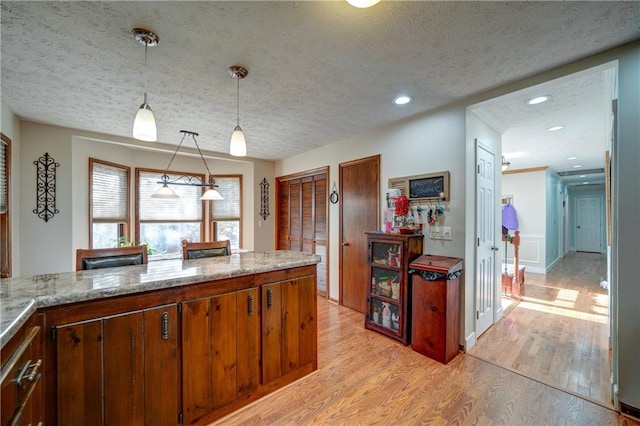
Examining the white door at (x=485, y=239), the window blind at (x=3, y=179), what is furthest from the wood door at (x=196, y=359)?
the window blind at (x=3, y=179)

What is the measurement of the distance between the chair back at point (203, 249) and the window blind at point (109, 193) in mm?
2442

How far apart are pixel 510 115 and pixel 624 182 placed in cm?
146

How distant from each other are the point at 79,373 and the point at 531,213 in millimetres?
7804

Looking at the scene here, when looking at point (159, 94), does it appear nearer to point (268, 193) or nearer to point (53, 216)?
point (53, 216)

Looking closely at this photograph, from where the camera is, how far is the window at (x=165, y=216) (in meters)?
4.58

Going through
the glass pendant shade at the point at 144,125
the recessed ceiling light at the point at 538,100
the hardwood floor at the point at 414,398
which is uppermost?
the recessed ceiling light at the point at 538,100

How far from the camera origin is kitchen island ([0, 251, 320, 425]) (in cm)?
122

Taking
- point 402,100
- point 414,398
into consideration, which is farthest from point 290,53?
point 414,398

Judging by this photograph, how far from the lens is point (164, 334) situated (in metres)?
1.49

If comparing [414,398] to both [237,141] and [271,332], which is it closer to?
[271,332]

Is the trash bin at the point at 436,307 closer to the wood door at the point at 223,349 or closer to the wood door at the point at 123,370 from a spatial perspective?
the wood door at the point at 223,349

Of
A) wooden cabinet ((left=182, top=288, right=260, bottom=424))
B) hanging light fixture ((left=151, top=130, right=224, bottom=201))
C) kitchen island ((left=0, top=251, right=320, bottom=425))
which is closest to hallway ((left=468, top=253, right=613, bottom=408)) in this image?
kitchen island ((left=0, top=251, right=320, bottom=425))

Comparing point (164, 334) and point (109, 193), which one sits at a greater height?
point (109, 193)

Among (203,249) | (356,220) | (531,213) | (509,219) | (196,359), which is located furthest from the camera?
(531,213)
